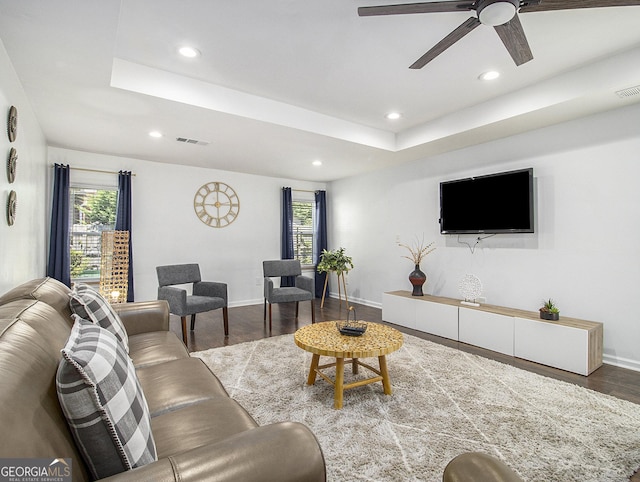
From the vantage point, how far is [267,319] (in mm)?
4895

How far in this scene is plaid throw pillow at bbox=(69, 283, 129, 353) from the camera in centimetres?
179

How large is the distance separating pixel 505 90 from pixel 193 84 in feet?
9.58

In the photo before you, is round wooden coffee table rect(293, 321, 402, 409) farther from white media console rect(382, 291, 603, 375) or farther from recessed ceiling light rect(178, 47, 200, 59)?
recessed ceiling light rect(178, 47, 200, 59)

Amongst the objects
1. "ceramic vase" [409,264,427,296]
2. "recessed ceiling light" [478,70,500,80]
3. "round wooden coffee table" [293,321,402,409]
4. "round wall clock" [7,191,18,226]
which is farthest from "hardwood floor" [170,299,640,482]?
"recessed ceiling light" [478,70,500,80]

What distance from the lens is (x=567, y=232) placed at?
11.1 ft

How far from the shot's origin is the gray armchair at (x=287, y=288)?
15.1ft

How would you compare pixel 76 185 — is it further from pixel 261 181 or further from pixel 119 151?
pixel 261 181

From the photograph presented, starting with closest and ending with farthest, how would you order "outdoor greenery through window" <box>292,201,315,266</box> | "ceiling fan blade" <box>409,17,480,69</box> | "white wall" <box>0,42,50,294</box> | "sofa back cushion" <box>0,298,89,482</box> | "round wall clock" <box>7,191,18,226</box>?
"sofa back cushion" <box>0,298,89,482</box>, "ceiling fan blade" <box>409,17,480,69</box>, "white wall" <box>0,42,50,294</box>, "round wall clock" <box>7,191,18,226</box>, "outdoor greenery through window" <box>292,201,315,266</box>

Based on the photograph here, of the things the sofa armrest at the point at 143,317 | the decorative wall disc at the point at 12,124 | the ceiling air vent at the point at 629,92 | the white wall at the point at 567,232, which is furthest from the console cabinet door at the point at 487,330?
the decorative wall disc at the point at 12,124

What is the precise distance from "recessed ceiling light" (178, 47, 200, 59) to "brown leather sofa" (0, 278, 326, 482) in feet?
6.41

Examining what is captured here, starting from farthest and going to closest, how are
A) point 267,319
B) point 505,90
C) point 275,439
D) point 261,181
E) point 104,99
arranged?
point 261,181
point 267,319
point 505,90
point 104,99
point 275,439

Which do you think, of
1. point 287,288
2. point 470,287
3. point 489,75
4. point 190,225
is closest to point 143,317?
point 287,288

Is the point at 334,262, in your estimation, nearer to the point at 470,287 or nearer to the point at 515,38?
the point at 470,287

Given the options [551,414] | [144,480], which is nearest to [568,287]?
[551,414]
